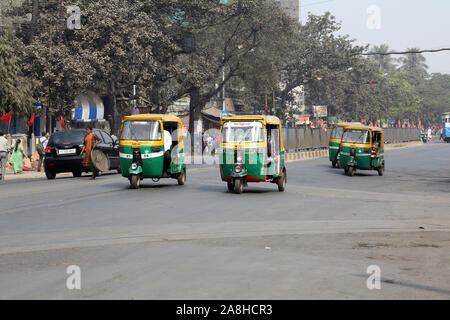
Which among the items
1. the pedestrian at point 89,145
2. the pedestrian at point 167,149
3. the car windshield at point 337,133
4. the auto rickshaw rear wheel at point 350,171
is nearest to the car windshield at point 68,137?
the pedestrian at point 89,145

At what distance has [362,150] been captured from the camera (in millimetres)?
30359

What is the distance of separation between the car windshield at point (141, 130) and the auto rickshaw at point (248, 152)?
6.99 feet

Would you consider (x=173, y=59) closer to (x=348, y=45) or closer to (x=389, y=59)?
(x=348, y=45)

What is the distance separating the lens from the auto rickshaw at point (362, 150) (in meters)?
30.3

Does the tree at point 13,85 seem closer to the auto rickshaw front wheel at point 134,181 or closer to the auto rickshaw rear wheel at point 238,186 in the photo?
the auto rickshaw front wheel at point 134,181

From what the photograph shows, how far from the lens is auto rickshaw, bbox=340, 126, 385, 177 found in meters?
30.3

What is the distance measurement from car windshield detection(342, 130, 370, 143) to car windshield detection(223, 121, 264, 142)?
12.2 meters

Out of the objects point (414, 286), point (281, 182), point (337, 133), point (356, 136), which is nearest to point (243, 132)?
point (281, 182)

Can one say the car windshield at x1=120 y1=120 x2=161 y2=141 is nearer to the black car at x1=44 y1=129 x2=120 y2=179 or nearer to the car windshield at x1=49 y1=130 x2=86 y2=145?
the black car at x1=44 y1=129 x2=120 y2=179

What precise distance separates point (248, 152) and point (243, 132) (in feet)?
2.15

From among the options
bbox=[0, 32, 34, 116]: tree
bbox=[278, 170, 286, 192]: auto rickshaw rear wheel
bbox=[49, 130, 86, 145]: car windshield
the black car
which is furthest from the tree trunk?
bbox=[278, 170, 286, 192]: auto rickshaw rear wheel

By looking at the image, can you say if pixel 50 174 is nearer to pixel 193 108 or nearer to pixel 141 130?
pixel 141 130
